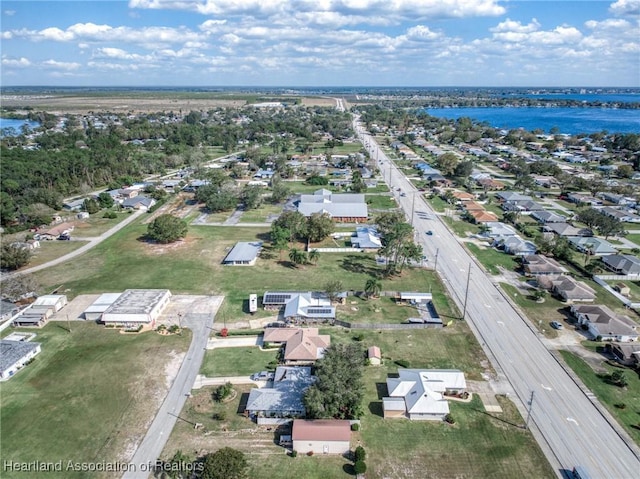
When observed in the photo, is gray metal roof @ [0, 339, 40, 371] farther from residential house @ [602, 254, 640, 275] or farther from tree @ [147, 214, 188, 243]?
residential house @ [602, 254, 640, 275]

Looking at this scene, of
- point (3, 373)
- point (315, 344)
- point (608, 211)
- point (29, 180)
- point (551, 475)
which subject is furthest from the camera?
point (29, 180)

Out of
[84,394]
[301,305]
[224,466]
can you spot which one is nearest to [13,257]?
[84,394]

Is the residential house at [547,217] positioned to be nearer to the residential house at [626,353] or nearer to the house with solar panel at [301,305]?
the residential house at [626,353]

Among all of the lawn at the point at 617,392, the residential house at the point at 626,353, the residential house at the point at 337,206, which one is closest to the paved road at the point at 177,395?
the residential house at the point at 337,206

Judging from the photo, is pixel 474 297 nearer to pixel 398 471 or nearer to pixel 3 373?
pixel 398 471

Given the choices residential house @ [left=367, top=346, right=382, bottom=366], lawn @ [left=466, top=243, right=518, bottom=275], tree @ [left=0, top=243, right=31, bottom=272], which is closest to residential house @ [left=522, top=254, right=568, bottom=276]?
lawn @ [left=466, top=243, right=518, bottom=275]

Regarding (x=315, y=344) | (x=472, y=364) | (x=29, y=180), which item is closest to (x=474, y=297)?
(x=472, y=364)
